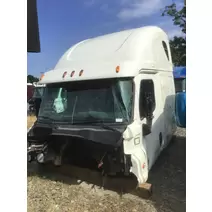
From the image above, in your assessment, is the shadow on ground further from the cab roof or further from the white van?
the cab roof

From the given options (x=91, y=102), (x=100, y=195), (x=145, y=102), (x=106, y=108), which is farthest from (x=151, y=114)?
(x=100, y=195)

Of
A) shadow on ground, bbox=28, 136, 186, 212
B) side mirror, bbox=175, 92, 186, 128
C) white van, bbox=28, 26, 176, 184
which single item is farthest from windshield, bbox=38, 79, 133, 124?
shadow on ground, bbox=28, 136, 186, 212

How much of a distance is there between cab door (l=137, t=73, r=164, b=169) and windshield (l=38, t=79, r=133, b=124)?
6.1 inches

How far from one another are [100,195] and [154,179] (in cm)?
58

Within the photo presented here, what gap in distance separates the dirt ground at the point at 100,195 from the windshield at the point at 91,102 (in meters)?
0.54

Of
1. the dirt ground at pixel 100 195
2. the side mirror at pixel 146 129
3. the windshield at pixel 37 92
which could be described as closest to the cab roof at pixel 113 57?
the windshield at pixel 37 92

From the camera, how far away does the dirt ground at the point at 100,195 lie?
1.97 meters

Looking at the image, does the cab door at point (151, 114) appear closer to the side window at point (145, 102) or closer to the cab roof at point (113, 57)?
the side window at point (145, 102)

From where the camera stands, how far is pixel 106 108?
88.3 inches

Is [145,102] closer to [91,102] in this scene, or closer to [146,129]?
[146,129]

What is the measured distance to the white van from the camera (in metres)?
2.10

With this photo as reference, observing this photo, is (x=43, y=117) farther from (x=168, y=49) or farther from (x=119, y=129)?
(x=168, y=49)
